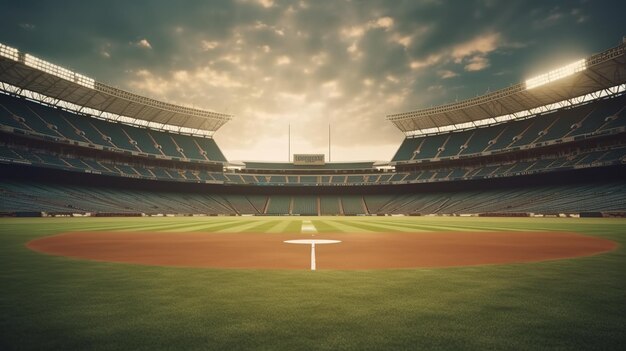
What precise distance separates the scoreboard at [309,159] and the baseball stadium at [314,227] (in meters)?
0.52

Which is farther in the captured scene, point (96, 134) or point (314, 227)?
point (96, 134)

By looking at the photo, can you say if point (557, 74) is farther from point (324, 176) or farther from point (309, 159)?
point (309, 159)

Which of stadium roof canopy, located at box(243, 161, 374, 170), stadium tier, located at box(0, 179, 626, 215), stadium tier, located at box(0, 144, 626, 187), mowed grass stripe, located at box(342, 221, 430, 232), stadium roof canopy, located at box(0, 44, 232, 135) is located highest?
stadium roof canopy, located at box(0, 44, 232, 135)

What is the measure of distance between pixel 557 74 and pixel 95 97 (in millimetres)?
72934

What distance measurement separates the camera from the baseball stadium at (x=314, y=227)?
3887 millimetres

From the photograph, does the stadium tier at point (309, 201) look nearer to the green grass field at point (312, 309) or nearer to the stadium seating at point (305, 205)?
the stadium seating at point (305, 205)

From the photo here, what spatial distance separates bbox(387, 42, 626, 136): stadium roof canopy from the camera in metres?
43.8

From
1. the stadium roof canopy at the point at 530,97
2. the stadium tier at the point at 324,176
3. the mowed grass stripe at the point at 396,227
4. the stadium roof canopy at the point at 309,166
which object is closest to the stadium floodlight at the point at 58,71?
the stadium tier at the point at 324,176

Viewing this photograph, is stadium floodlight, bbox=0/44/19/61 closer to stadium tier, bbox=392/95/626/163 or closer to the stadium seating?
the stadium seating

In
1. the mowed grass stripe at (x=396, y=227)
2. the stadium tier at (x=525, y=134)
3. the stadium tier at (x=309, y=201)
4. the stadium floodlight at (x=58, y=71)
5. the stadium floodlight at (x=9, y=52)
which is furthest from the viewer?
the stadium tier at (x=525, y=134)

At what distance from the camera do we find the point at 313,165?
84.6 meters

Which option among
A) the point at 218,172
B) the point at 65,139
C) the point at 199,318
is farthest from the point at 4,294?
the point at 218,172

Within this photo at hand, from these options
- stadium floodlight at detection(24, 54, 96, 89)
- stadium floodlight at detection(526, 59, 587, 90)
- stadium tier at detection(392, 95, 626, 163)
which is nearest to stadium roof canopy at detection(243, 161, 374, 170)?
stadium tier at detection(392, 95, 626, 163)

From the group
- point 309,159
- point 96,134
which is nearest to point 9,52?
point 96,134
